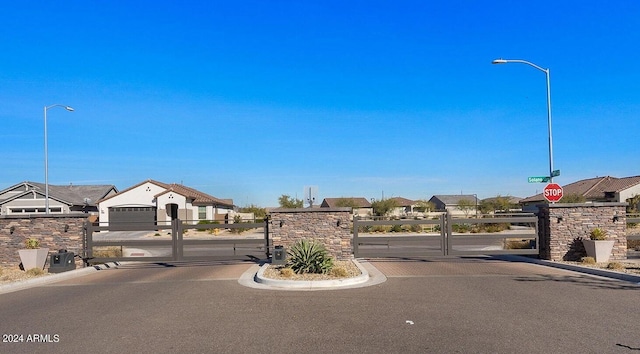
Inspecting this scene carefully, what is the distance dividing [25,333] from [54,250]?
1093cm

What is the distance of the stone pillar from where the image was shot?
17547 millimetres

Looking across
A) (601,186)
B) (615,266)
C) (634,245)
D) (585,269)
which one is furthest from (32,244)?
(601,186)

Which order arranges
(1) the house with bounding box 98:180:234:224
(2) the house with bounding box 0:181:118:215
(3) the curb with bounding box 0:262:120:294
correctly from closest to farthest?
(3) the curb with bounding box 0:262:120:294 → (1) the house with bounding box 98:180:234:224 → (2) the house with bounding box 0:181:118:215

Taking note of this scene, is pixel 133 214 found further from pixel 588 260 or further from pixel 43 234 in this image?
pixel 588 260

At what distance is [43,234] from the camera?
59.7 feet

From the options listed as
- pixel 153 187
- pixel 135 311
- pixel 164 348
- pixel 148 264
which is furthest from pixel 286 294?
pixel 153 187

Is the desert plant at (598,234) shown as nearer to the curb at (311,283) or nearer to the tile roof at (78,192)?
the curb at (311,283)

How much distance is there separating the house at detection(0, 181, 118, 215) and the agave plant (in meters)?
42.9

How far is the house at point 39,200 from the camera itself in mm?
52500

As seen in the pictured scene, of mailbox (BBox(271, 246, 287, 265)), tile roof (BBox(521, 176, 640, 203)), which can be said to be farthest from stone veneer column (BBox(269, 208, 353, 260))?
tile roof (BBox(521, 176, 640, 203))

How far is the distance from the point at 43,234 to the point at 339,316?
13547 mm

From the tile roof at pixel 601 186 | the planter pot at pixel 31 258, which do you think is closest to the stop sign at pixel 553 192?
the planter pot at pixel 31 258

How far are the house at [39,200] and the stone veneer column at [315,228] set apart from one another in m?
39.5

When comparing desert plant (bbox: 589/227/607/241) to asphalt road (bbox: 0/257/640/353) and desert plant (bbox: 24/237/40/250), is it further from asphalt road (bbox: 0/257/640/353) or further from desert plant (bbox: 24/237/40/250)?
desert plant (bbox: 24/237/40/250)
